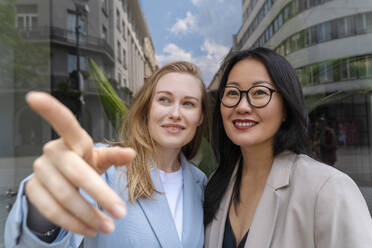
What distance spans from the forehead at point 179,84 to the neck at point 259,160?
17.9 inches

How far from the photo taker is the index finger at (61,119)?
16.6 inches

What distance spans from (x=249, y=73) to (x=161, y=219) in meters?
0.87

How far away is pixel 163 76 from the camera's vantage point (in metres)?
1.40

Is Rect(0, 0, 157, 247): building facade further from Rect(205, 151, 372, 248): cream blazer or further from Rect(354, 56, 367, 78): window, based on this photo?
Rect(354, 56, 367, 78): window

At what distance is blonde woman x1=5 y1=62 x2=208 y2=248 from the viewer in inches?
18.6

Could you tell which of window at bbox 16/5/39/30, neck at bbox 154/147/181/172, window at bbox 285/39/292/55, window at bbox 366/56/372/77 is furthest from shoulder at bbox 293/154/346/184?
window at bbox 16/5/39/30

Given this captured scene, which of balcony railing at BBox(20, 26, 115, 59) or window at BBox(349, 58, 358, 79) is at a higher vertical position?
balcony railing at BBox(20, 26, 115, 59)

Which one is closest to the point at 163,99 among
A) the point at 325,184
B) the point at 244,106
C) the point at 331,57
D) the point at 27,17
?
the point at 244,106

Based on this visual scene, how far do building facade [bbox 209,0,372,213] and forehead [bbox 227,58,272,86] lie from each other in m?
2.63

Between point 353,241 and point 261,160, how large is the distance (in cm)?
56

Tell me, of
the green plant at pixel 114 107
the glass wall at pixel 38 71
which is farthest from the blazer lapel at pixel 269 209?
the glass wall at pixel 38 71

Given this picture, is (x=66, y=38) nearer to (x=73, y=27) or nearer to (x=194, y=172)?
(x=73, y=27)

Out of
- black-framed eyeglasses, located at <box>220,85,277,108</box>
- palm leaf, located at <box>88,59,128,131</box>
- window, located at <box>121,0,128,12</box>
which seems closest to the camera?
black-framed eyeglasses, located at <box>220,85,277,108</box>

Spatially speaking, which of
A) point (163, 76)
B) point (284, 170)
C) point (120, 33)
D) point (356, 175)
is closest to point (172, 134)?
point (163, 76)
